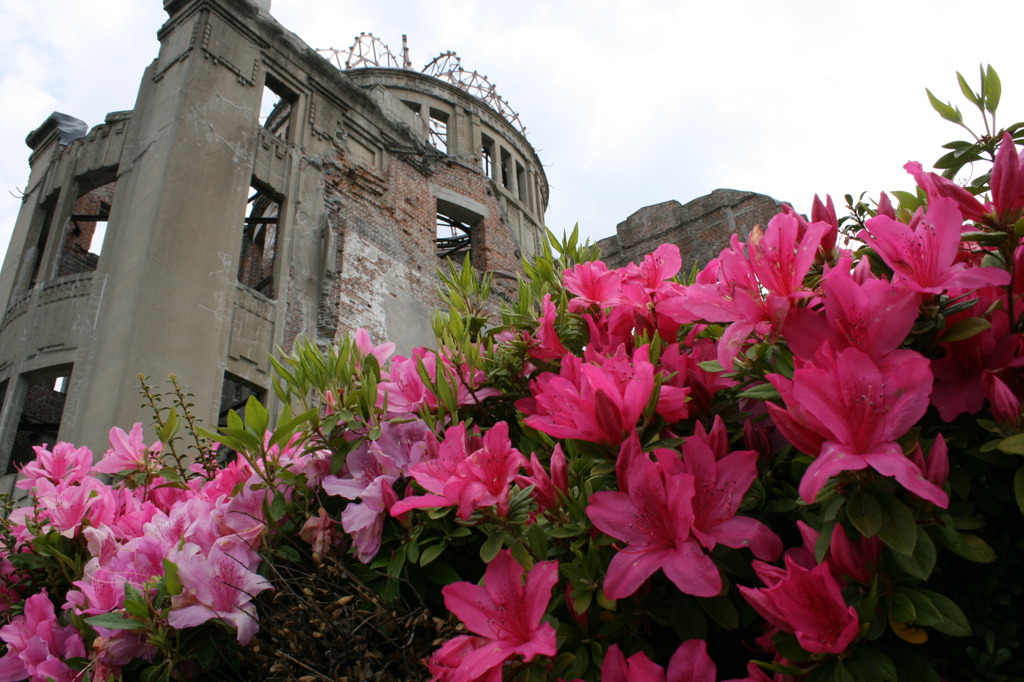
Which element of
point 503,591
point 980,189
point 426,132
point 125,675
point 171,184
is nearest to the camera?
point 503,591

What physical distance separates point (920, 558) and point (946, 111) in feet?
2.63

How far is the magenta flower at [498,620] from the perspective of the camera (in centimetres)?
87

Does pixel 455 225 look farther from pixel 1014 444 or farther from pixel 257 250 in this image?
pixel 1014 444

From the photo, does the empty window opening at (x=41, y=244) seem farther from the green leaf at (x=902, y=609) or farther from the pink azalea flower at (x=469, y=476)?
the green leaf at (x=902, y=609)

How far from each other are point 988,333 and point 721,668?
0.65 m

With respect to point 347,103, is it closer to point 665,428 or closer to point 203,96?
point 203,96

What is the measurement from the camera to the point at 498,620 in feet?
3.11

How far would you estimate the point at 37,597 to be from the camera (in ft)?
5.24

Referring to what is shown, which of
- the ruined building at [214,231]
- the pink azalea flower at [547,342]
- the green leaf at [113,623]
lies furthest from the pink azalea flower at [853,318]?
the ruined building at [214,231]

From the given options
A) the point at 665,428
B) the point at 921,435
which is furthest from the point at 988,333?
the point at 665,428

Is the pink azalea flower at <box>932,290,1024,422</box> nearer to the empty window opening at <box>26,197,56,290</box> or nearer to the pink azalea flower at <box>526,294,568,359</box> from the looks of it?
the pink azalea flower at <box>526,294,568,359</box>

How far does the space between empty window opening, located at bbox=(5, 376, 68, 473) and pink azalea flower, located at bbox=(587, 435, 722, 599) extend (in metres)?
12.4

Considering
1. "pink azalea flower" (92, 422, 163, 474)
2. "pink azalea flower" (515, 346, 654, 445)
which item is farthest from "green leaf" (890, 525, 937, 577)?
"pink azalea flower" (92, 422, 163, 474)

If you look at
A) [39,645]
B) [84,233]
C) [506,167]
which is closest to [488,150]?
[506,167]
